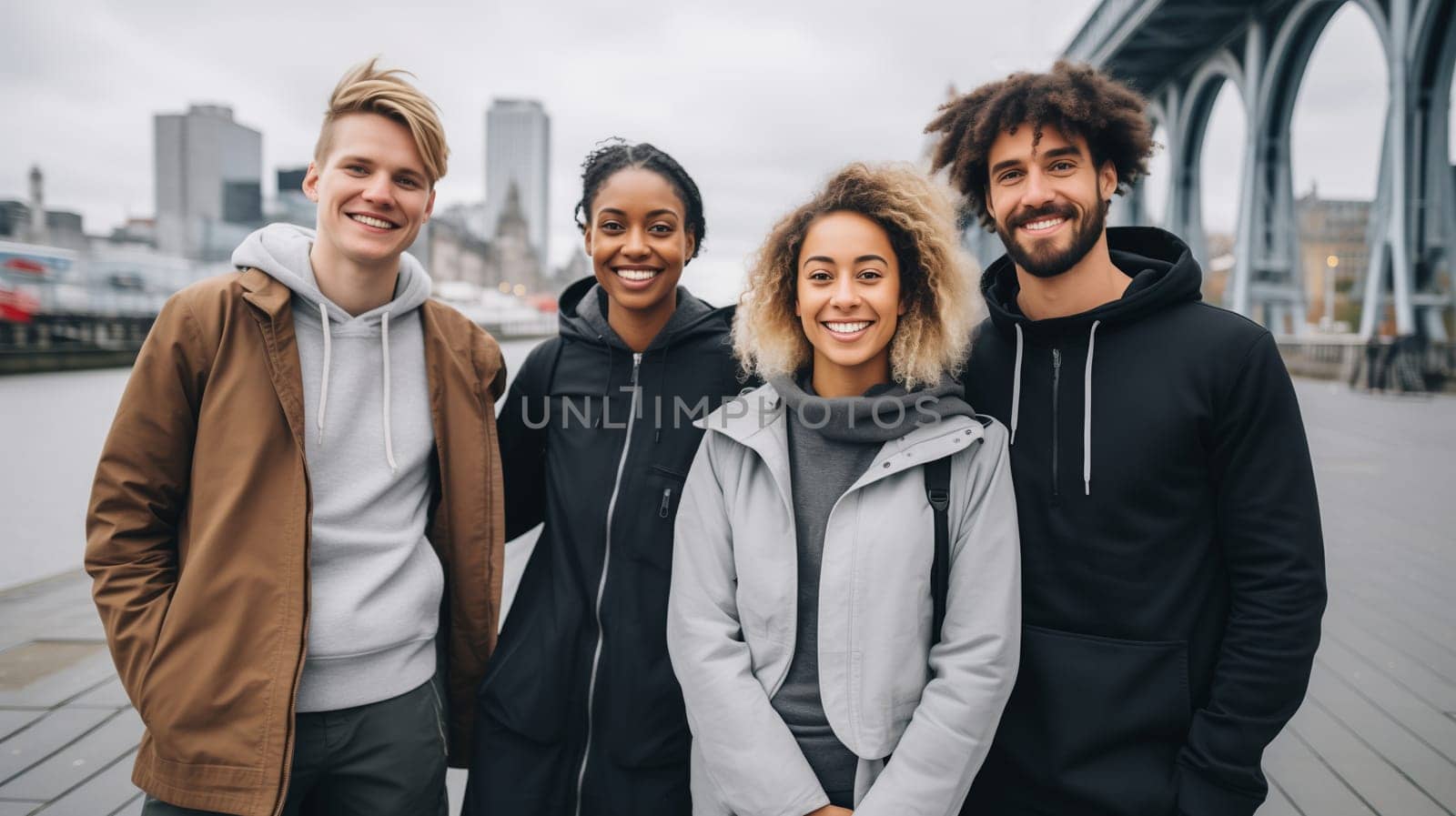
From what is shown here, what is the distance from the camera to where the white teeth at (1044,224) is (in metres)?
1.96

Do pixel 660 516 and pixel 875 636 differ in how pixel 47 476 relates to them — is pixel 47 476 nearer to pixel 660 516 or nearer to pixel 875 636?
pixel 660 516

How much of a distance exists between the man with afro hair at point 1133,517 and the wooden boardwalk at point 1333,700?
165 centimetres

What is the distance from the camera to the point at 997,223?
2055mm

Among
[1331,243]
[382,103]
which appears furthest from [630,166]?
[1331,243]

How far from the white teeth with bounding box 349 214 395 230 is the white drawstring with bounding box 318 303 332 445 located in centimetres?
23

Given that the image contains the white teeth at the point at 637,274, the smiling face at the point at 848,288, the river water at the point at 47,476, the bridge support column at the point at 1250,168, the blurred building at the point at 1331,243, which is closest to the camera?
the smiling face at the point at 848,288

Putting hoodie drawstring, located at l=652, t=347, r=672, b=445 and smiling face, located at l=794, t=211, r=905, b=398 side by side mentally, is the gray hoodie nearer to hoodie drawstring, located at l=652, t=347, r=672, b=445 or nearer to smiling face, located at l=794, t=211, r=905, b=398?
hoodie drawstring, located at l=652, t=347, r=672, b=445

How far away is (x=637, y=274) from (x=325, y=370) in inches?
32.6

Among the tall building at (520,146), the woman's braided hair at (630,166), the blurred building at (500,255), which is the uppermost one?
the tall building at (520,146)

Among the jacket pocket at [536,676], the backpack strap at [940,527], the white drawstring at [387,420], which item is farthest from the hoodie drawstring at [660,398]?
the backpack strap at [940,527]

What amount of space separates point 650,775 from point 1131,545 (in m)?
1.32

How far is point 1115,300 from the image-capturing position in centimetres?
191

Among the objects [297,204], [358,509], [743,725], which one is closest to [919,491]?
[743,725]

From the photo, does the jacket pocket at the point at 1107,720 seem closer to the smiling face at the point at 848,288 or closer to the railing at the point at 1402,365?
the smiling face at the point at 848,288
